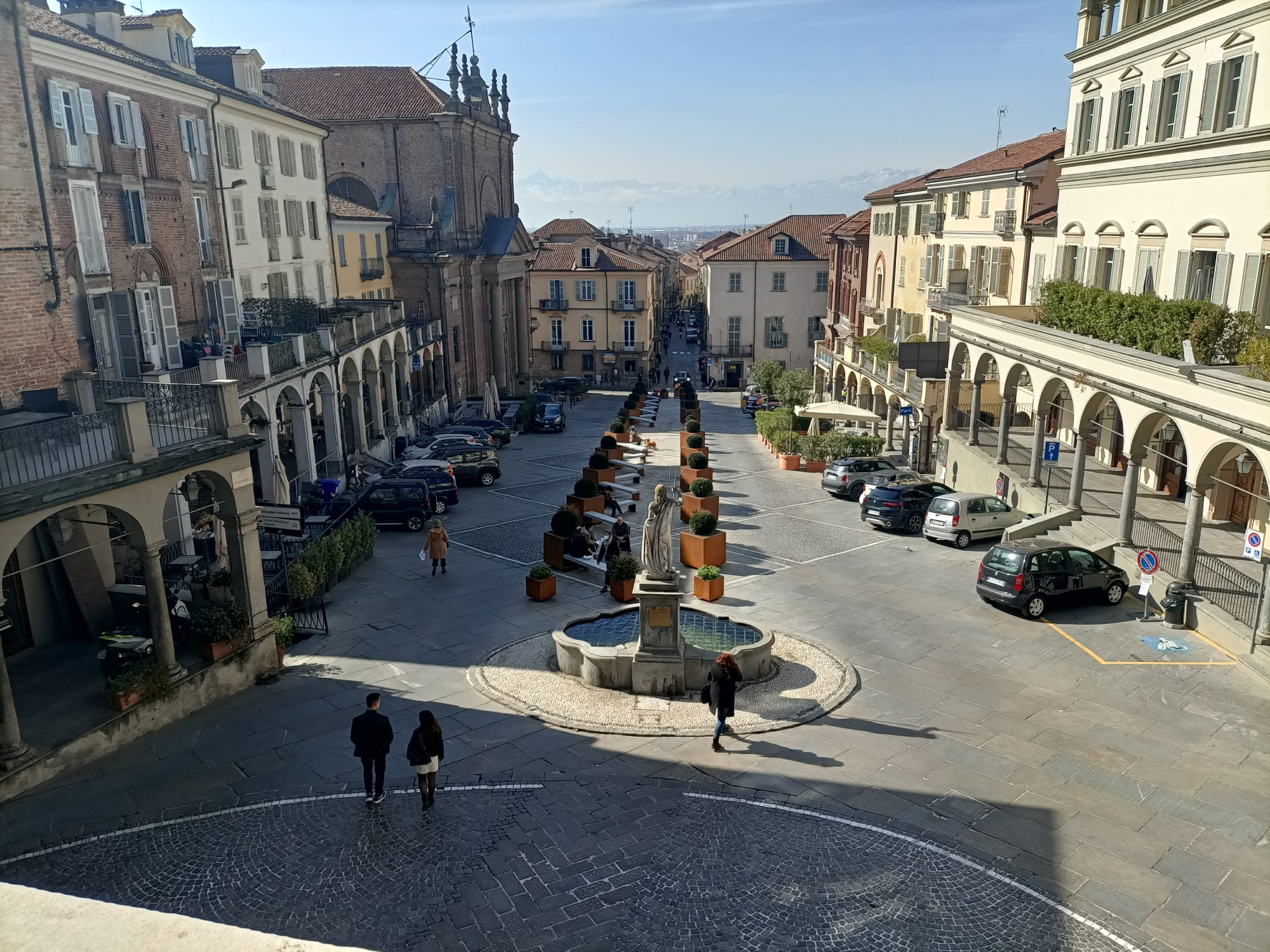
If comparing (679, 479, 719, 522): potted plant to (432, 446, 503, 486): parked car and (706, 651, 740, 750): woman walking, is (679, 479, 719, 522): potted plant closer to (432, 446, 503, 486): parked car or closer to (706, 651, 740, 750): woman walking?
(432, 446, 503, 486): parked car

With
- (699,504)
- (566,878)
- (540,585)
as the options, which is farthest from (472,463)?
(566,878)

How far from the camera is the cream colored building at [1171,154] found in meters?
20.5

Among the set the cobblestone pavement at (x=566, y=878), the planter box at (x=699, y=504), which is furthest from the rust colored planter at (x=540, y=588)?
the cobblestone pavement at (x=566, y=878)

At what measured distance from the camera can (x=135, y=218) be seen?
23.2 metres

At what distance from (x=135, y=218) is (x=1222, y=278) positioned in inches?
1063

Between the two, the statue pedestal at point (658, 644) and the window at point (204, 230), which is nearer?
the statue pedestal at point (658, 644)

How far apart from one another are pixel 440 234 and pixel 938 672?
149 ft

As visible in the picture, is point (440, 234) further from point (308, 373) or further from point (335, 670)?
point (335, 670)

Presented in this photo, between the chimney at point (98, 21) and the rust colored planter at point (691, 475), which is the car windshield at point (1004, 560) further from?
the chimney at point (98, 21)

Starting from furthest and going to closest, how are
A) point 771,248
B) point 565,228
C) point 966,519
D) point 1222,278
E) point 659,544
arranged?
1. point 565,228
2. point 771,248
3. point 966,519
4. point 1222,278
5. point 659,544

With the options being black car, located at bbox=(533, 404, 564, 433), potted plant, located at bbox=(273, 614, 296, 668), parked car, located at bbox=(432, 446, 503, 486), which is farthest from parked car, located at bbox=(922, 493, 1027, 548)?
black car, located at bbox=(533, 404, 564, 433)

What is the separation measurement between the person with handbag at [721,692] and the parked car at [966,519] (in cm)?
1398

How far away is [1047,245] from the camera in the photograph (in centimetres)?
3381

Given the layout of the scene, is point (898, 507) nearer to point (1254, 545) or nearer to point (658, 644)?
point (1254, 545)
